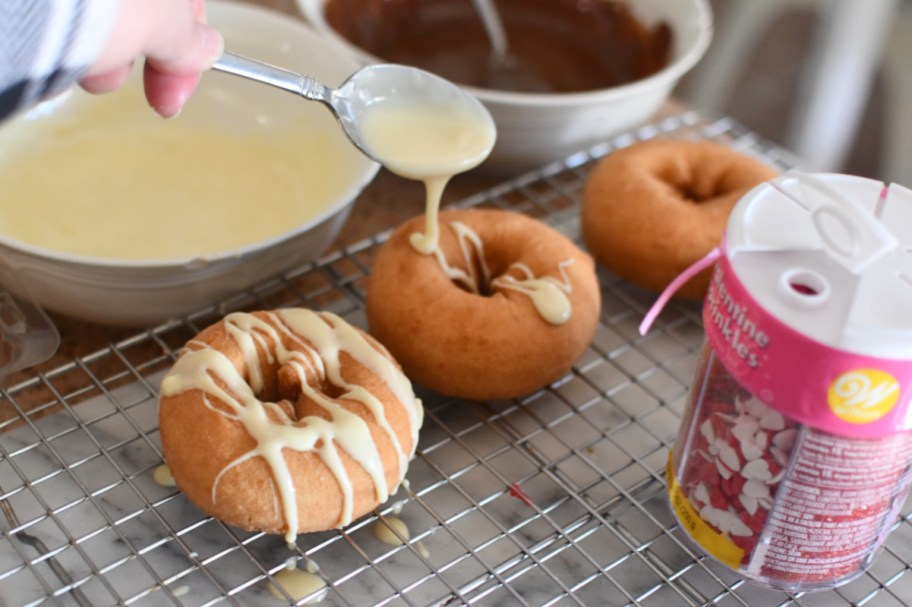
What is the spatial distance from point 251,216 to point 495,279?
329 mm

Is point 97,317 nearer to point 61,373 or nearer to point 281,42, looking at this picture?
point 61,373

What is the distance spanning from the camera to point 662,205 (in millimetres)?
1264

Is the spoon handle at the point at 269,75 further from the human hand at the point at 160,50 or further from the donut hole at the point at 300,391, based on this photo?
the donut hole at the point at 300,391

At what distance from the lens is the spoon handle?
964 millimetres

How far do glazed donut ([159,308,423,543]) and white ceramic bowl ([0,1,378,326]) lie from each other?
12cm

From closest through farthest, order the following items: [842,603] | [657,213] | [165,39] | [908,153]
Result: [165,39] < [842,603] < [657,213] < [908,153]

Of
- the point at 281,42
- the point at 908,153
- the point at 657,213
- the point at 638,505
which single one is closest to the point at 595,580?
the point at 638,505

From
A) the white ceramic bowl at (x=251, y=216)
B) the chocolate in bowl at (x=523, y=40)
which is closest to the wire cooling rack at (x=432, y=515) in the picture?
the white ceramic bowl at (x=251, y=216)

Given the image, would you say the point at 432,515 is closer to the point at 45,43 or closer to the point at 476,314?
the point at 476,314

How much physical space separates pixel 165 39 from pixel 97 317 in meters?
0.42

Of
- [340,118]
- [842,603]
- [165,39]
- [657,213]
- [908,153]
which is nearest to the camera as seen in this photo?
[165,39]

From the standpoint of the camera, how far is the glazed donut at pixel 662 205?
1.25m

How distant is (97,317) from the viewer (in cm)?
117

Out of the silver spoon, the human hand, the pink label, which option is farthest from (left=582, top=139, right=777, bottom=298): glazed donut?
the human hand
